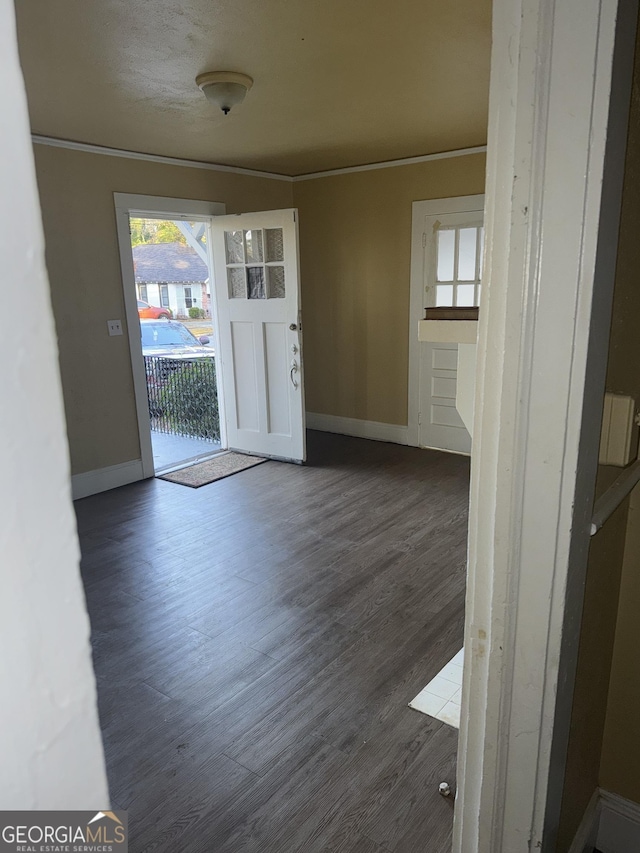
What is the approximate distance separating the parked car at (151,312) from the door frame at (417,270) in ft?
22.7

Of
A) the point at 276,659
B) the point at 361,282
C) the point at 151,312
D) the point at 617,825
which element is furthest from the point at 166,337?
the point at 617,825

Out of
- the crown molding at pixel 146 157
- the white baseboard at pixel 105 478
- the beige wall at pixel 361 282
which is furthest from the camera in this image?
the beige wall at pixel 361 282

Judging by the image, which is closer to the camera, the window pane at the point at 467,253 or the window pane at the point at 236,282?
the window pane at the point at 467,253

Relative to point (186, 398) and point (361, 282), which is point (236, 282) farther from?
point (186, 398)

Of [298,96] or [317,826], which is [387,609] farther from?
[298,96]

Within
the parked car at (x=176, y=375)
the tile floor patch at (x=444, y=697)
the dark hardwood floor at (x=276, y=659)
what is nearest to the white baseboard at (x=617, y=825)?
the dark hardwood floor at (x=276, y=659)

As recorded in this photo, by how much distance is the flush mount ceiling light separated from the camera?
8.95ft

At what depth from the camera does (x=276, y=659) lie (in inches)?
95.0

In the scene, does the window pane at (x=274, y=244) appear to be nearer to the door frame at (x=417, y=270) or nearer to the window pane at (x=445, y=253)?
the door frame at (x=417, y=270)

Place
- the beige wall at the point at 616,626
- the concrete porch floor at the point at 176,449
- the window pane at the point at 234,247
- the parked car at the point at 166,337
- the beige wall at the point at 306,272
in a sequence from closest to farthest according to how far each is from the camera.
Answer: the beige wall at the point at 616,626
the beige wall at the point at 306,272
the window pane at the point at 234,247
the concrete porch floor at the point at 176,449
the parked car at the point at 166,337

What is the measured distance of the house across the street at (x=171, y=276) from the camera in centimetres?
1095

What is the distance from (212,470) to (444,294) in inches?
97.0

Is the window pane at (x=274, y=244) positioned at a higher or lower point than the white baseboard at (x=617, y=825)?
higher

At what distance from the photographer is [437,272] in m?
4.92
